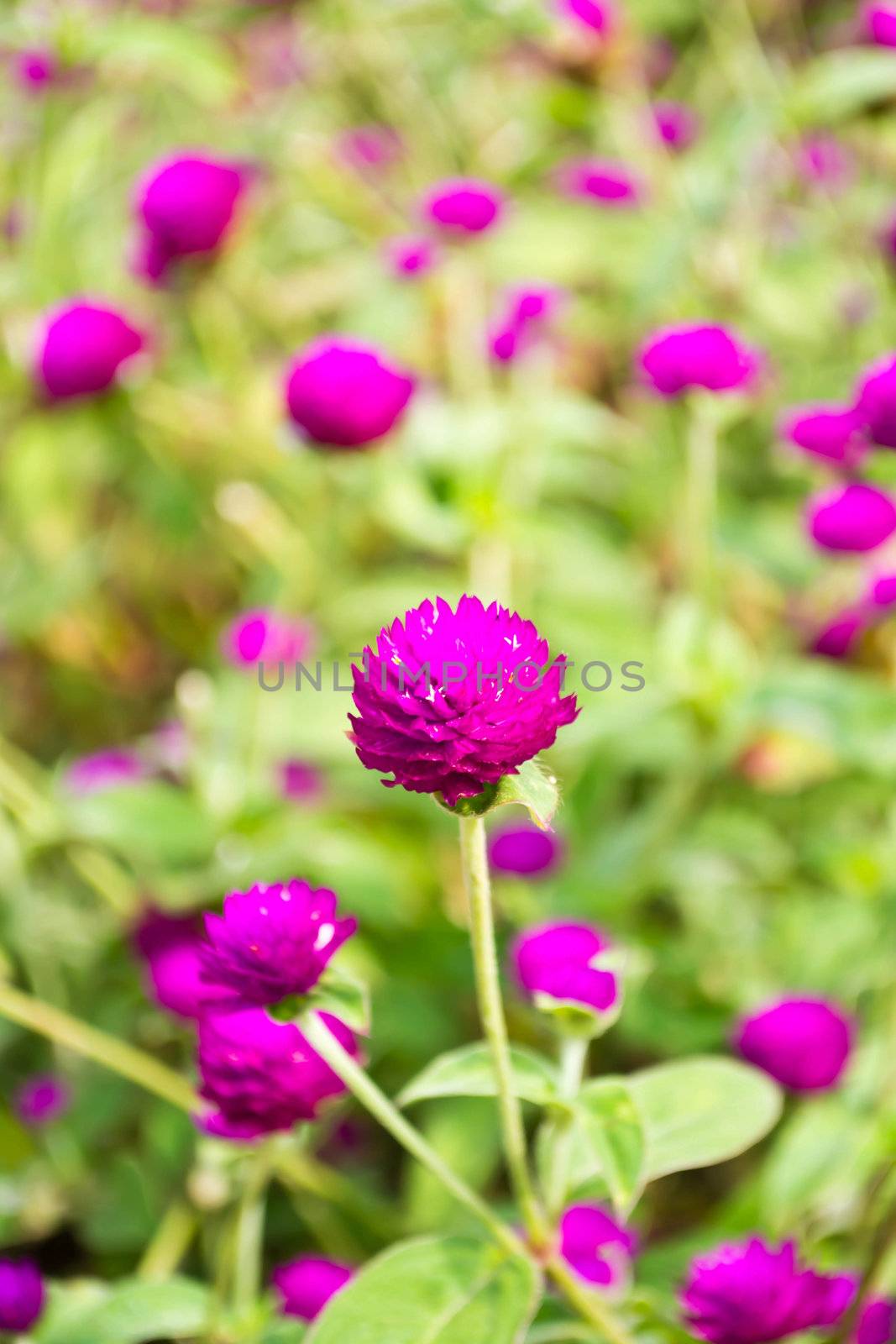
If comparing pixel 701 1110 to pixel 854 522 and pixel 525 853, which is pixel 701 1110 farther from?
pixel 854 522

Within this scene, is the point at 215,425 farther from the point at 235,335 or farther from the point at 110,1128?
the point at 110,1128

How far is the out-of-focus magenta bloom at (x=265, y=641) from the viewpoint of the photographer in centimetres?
130

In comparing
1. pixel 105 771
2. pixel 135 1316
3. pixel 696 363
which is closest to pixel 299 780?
pixel 105 771

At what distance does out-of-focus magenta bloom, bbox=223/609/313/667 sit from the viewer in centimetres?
130

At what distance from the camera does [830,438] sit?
49.7 inches

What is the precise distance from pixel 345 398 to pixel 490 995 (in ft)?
2.57

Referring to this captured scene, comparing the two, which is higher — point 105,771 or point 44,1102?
point 105,771

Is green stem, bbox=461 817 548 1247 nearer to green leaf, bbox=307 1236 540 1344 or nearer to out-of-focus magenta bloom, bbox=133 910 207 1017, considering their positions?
green leaf, bbox=307 1236 540 1344

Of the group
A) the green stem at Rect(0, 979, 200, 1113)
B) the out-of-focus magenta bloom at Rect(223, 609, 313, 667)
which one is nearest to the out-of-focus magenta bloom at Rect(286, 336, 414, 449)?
the out-of-focus magenta bloom at Rect(223, 609, 313, 667)

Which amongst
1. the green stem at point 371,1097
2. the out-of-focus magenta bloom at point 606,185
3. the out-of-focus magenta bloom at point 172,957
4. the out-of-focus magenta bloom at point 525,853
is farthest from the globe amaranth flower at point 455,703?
the out-of-focus magenta bloom at point 606,185

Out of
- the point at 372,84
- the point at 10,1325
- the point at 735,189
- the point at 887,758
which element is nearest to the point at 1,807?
the point at 10,1325

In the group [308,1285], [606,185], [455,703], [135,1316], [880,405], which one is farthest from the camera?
[606,185]

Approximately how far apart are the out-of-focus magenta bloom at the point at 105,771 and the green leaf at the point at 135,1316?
1.87 feet

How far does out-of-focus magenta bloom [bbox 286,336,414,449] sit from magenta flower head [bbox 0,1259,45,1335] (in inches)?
31.0
